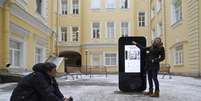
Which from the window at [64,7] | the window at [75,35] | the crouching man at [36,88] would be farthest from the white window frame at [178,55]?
the crouching man at [36,88]

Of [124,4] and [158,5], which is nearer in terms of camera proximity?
[158,5]

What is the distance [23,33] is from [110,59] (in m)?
26.6

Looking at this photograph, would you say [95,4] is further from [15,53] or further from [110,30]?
[15,53]

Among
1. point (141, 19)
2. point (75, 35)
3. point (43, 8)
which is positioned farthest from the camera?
point (141, 19)

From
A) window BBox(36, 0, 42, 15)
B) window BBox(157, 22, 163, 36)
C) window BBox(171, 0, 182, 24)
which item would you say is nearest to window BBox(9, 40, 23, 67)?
window BBox(36, 0, 42, 15)

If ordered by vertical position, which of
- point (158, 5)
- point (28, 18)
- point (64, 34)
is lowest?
point (28, 18)

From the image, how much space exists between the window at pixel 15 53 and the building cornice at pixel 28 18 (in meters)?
1.38

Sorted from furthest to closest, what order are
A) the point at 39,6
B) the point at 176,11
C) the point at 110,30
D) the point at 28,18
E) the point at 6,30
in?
1. the point at 110,30
2. the point at 176,11
3. the point at 39,6
4. the point at 28,18
5. the point at 6,30

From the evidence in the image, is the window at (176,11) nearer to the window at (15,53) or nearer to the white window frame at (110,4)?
the window at (15,53)

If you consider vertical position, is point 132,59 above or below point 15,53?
below

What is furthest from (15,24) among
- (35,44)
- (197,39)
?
(197,39)

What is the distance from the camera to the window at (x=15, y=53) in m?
20.9

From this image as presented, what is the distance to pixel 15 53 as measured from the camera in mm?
21938

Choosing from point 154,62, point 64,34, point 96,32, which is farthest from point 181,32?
point 64,34
